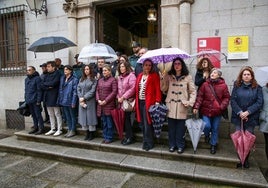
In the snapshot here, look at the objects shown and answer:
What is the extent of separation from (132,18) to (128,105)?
18.7ft

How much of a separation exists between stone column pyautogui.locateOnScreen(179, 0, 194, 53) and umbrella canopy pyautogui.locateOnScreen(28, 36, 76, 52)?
2599mm

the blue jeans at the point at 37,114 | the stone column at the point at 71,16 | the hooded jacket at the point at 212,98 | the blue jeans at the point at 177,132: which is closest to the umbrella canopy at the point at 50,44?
the stone column at the point at 71,16

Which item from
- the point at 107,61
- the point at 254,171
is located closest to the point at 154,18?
the point at 107,61

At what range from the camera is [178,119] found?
176 inches

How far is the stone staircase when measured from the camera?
12.9ft

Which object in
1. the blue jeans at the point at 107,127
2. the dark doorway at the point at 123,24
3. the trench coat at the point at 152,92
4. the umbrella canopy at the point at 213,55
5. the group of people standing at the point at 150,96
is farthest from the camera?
the dark doorway at the point at 123,24

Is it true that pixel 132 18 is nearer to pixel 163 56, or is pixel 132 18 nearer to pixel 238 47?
pixel 238 47

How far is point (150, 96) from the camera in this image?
456 centimetres

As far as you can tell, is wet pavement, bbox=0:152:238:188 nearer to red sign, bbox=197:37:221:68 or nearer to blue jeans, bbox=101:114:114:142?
blue jeans, bbox=101:114:114:142

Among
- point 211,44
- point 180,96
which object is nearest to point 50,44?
point 180,96

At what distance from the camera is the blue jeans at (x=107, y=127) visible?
5.12 m

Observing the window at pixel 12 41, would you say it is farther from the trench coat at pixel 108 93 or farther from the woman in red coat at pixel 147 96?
the woman in red coat at pixel 147 96

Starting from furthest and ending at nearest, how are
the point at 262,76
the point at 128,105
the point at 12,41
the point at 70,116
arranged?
the point at 12,41
the point at 70,116
the point at 128,105
the point at 262,76

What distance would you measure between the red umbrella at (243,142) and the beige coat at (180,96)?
2.97 ft
